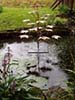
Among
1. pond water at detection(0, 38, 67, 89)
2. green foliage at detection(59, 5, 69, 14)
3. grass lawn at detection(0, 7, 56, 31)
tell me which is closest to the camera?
pond water at detection(0, 38, 67, 89)

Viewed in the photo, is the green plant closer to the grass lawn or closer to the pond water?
the pond water

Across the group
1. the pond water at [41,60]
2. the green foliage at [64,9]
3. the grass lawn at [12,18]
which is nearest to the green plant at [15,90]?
the pond water at [41,60]

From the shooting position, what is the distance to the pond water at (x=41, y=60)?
6855 mm

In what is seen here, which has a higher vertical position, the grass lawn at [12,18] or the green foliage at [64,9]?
the green foliage at [64,9]

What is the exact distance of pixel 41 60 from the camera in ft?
26.7

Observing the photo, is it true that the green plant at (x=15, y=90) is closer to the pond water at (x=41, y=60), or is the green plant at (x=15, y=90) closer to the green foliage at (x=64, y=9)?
the pond water at (x=41, y=60)

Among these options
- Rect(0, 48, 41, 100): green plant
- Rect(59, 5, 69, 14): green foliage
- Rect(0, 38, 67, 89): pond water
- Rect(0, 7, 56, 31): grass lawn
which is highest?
Rect(0, 48, 41, 100): green plant

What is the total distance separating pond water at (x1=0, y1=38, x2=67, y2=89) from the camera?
22.5 ft

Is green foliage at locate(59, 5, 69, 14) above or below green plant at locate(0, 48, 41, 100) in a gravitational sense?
below

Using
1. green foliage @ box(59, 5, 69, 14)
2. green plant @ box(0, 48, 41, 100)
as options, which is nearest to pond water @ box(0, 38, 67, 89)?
green plant @ box(0, 48, 41, 100)

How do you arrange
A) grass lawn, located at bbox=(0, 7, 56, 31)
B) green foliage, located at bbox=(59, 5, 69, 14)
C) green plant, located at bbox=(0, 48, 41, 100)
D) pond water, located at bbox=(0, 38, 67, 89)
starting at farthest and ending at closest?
green foliage, located at bbox=(59, 5, 69, 14), grass lawn, located at bbox=(0, 7, 56, 31), pond water, located at bbox=(0, 38, 67, 89), green plant, located at bbox=(0, 48, 41, 100)

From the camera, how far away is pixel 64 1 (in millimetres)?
13844

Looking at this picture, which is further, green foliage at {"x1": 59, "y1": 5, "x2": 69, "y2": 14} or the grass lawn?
green foliage at {"x1": 59, "y1": 5, "x2": 69, "y2": 14}

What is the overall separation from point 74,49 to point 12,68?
6.52 feet
